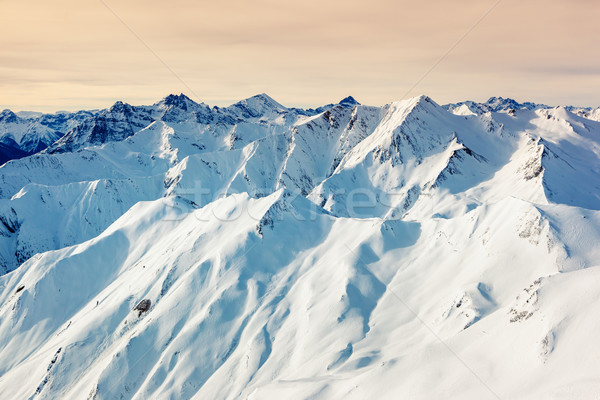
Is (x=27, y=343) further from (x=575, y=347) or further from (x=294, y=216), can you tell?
(x=575, y=347)

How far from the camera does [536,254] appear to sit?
7625 cm

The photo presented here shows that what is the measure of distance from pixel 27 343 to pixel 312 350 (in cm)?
9440

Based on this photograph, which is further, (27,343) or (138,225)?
(138,225)

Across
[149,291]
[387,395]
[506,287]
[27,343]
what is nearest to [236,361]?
→ [149,291]

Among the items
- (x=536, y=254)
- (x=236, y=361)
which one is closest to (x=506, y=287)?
(x=536, y=254)

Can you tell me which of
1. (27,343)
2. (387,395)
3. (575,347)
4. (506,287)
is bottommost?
(27,343)

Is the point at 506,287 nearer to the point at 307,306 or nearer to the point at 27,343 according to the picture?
the point at 307,306

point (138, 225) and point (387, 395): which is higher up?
point (387, 395)

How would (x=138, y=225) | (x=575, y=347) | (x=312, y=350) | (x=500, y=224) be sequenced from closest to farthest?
(x=575, y=347) < (x=312, y=350) < (x=500, y=224) < (x=138, y=225)

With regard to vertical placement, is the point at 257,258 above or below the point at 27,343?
above

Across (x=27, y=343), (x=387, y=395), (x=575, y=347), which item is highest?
(x=575, y=347)

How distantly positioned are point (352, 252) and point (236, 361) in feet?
135

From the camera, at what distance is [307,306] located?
92.8m

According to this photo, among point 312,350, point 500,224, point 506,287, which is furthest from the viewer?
point 500,224
